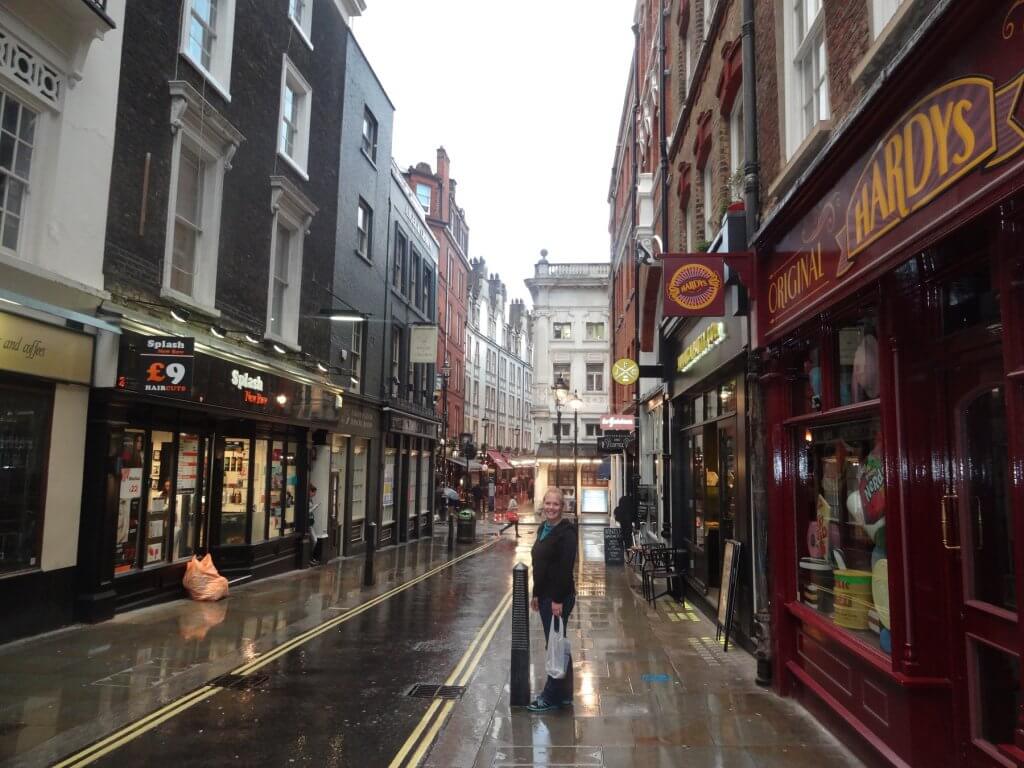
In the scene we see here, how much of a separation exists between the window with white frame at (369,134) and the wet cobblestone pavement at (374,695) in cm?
1382

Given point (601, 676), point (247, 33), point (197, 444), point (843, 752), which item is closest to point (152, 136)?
point (247, 33)

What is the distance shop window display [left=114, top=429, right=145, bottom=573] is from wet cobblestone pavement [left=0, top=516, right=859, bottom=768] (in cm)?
83

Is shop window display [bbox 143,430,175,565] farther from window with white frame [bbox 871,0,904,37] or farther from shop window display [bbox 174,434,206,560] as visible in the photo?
window with white frame [bbox 871,0,904,37]

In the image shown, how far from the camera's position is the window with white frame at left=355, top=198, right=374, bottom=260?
20214 mm

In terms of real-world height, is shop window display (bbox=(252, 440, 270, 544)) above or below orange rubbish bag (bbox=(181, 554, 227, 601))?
above

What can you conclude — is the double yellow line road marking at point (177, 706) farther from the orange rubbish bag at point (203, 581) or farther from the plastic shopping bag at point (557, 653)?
the plastic shopping bag at point (557, 653)

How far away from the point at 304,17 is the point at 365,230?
587 cm

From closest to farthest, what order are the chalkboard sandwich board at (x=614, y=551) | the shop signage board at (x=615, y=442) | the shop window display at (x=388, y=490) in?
the chalkboard sandwich board at (x=614, y=551)
the shop window display at (x=388, y=490)
the shop signage board at (x=615, y=442)

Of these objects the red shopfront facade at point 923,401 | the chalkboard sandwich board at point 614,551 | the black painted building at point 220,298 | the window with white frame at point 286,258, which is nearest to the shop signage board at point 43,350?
the black painted building at point 220,298

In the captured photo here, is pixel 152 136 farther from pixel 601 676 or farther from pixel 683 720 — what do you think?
pixel 683 720

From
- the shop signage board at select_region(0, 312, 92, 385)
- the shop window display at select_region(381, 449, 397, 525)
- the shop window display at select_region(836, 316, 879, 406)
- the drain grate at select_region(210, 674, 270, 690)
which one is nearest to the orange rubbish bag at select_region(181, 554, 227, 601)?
the shop signage board at select_region(0, 312, 92, 385)

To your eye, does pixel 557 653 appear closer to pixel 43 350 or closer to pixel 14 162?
pixel 43 350

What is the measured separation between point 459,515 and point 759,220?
1655 centimetres

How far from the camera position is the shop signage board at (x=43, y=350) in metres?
7.93
